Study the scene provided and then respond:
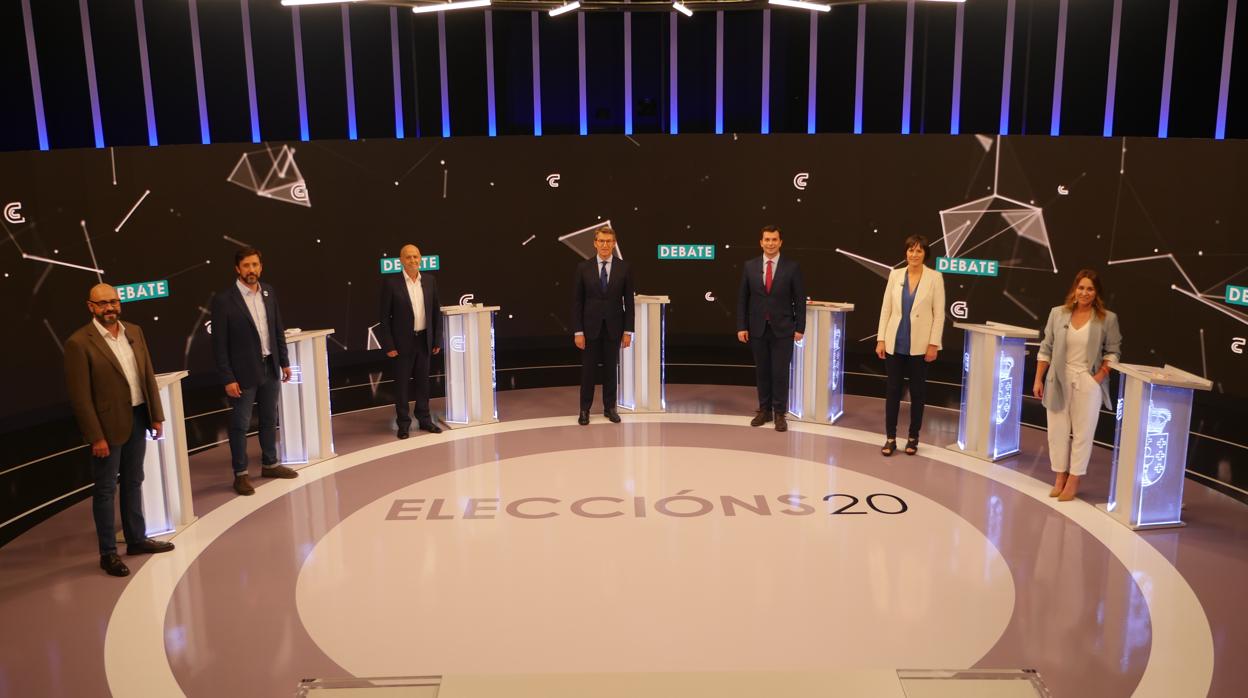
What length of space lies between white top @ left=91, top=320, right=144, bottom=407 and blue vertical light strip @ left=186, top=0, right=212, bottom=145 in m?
4.90

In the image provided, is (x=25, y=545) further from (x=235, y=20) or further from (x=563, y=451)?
(x=235, y=20)

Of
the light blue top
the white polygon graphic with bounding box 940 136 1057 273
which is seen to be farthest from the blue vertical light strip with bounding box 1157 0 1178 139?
the light blue top

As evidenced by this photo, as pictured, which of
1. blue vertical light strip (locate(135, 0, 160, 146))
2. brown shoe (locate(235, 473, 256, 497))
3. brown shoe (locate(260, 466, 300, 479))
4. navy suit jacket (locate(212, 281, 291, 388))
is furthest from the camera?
blue vertical light strip (locate(135, 0, 160, 146))

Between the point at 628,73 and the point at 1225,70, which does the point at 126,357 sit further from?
the point at 1225,70

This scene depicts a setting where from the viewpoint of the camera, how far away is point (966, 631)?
12.1 feet

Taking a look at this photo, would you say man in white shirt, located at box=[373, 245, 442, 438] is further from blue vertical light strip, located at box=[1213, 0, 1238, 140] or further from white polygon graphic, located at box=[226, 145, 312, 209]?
blue vertical light strip, located at box=[1213, 0, 1238, 140]

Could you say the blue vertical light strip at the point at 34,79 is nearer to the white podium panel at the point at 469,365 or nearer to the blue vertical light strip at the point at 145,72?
the blue vertical light strip at the point at 145,72

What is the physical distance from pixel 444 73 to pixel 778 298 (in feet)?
16.5

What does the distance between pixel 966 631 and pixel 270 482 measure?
397 cm

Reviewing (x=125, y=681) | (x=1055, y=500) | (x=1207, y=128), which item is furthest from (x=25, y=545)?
(x=1207, y=128)

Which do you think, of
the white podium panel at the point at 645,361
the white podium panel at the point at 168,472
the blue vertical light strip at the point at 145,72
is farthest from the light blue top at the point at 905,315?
the blue vertical light strip at the point at 145,72

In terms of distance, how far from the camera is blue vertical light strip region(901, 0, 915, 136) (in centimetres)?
916

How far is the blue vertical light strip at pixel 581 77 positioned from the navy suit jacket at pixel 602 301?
3575 mm

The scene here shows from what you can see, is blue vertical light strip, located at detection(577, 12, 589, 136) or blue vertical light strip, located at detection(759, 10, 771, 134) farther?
blue vertical light strip, located at detection(577, 12, 589, 136)
